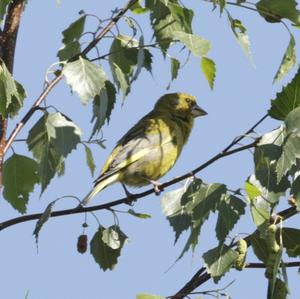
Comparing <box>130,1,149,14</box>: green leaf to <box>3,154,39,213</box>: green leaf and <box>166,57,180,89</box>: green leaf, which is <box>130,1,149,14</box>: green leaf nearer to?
<box>166,57,180,89</box>: green leaf

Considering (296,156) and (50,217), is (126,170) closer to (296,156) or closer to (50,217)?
(50,217)

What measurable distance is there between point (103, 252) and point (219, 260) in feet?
3.88

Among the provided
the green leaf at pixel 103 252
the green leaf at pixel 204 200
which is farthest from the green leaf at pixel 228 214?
the green leaf at pixel 103 252

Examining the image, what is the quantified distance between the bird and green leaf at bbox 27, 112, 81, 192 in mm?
1828

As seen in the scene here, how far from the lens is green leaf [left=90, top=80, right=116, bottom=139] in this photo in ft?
13.7

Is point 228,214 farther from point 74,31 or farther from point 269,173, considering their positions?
point 74,31

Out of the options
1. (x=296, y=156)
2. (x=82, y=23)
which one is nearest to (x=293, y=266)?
(x=296, y=156)

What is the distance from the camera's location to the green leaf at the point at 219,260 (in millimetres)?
3844

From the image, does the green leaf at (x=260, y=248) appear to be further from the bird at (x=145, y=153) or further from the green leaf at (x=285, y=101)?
the bird at (x=145, y=153)

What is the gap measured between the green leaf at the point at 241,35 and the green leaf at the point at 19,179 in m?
1.26

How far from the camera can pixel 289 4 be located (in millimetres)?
4426

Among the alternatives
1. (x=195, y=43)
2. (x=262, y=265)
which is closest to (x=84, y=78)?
(x=195, y=43)

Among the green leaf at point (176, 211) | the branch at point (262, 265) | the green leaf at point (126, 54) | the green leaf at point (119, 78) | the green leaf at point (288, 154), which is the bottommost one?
the branch at point (262, 265)

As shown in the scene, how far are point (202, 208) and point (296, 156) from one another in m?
0.49
